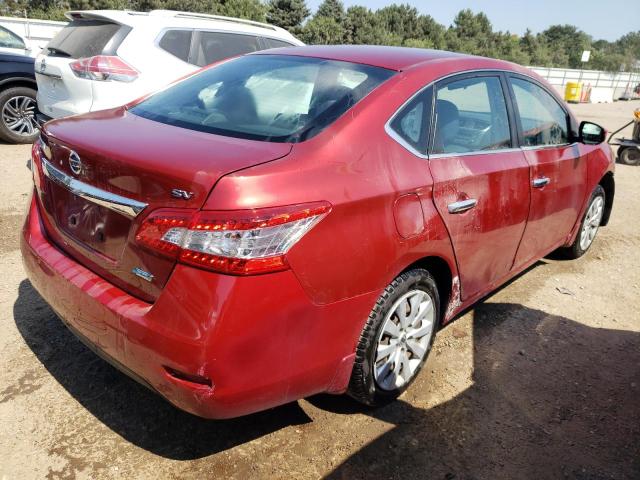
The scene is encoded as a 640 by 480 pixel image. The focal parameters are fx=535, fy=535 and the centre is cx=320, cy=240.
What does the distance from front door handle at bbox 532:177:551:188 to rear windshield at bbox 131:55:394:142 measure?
4.32ft

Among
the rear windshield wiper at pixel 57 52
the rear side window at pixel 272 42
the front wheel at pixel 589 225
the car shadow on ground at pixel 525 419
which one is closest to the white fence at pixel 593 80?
the rear side window at pixel 272 42

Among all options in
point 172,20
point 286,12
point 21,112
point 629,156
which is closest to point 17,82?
Result: point 21,112

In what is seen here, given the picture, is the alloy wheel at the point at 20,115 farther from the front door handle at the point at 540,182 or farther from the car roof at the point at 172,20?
the front door handle at the point at 540,182

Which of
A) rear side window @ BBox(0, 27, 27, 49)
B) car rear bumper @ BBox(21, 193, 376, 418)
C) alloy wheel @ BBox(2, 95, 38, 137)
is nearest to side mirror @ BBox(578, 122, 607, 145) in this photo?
car rear bumper @ BBox(21, 193, 376, 418)

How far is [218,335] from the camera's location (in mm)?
1776

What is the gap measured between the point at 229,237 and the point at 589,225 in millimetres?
4092

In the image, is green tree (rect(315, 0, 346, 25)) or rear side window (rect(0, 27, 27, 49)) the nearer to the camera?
rear side window (rect(0, 27, 27, 49))

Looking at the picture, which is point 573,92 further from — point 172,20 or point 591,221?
point 172,20

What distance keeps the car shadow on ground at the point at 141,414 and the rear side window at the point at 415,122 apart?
1.41m

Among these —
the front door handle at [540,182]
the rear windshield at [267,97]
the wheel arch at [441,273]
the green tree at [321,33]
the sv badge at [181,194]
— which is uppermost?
the green tree at [321,33]

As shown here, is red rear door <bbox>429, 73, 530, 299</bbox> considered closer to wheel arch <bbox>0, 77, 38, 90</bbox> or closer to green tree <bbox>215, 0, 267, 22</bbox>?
wheel arch <bbox>0, 77, 38, 90</bbox>

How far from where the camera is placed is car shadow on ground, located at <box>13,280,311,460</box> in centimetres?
A: 237

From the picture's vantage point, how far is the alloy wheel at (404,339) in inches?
98.1

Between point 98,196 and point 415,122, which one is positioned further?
point 415,122
